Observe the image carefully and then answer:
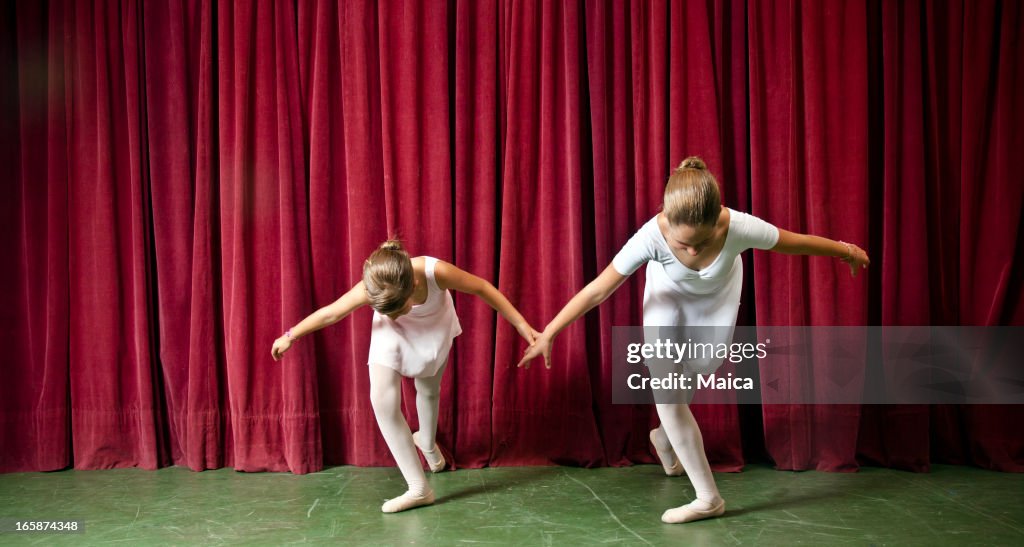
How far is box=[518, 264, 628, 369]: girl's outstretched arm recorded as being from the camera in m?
2.56

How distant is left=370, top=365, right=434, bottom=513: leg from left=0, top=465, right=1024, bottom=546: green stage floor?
58 millimetres

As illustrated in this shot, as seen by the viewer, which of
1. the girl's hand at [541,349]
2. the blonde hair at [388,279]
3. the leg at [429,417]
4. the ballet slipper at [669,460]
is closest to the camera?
the girl's hand at [541,349]

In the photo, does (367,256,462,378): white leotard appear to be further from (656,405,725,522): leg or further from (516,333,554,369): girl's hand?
(656,405,725,522): leg

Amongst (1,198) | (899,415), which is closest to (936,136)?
(899,415)

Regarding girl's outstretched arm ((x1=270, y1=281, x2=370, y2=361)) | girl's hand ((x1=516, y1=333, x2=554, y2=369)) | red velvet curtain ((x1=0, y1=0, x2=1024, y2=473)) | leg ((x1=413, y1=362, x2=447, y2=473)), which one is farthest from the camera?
red velvet curtain ((x1=0, y1=0, x2=1024, y2=473))

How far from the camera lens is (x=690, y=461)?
2717mm

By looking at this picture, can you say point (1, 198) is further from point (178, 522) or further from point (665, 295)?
point (665, 295)

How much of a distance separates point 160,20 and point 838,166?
320 cm

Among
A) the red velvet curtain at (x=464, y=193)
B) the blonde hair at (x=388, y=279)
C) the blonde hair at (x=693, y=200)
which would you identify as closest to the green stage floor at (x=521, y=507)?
the red velvet curtain at (x=464, y=193)

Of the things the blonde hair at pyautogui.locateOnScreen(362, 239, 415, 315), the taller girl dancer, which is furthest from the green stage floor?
the blonde hair at pyautogui.locateOnScreen(362, 239, 415, 315)

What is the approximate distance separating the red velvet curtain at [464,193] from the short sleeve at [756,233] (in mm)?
797

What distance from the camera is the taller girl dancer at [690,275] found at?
A: 8.39 feet

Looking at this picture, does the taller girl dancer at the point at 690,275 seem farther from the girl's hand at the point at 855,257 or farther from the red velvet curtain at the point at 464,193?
the red velvet curtain at the point at 464,193

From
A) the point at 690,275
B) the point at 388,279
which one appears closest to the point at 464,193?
the point at 388,279
